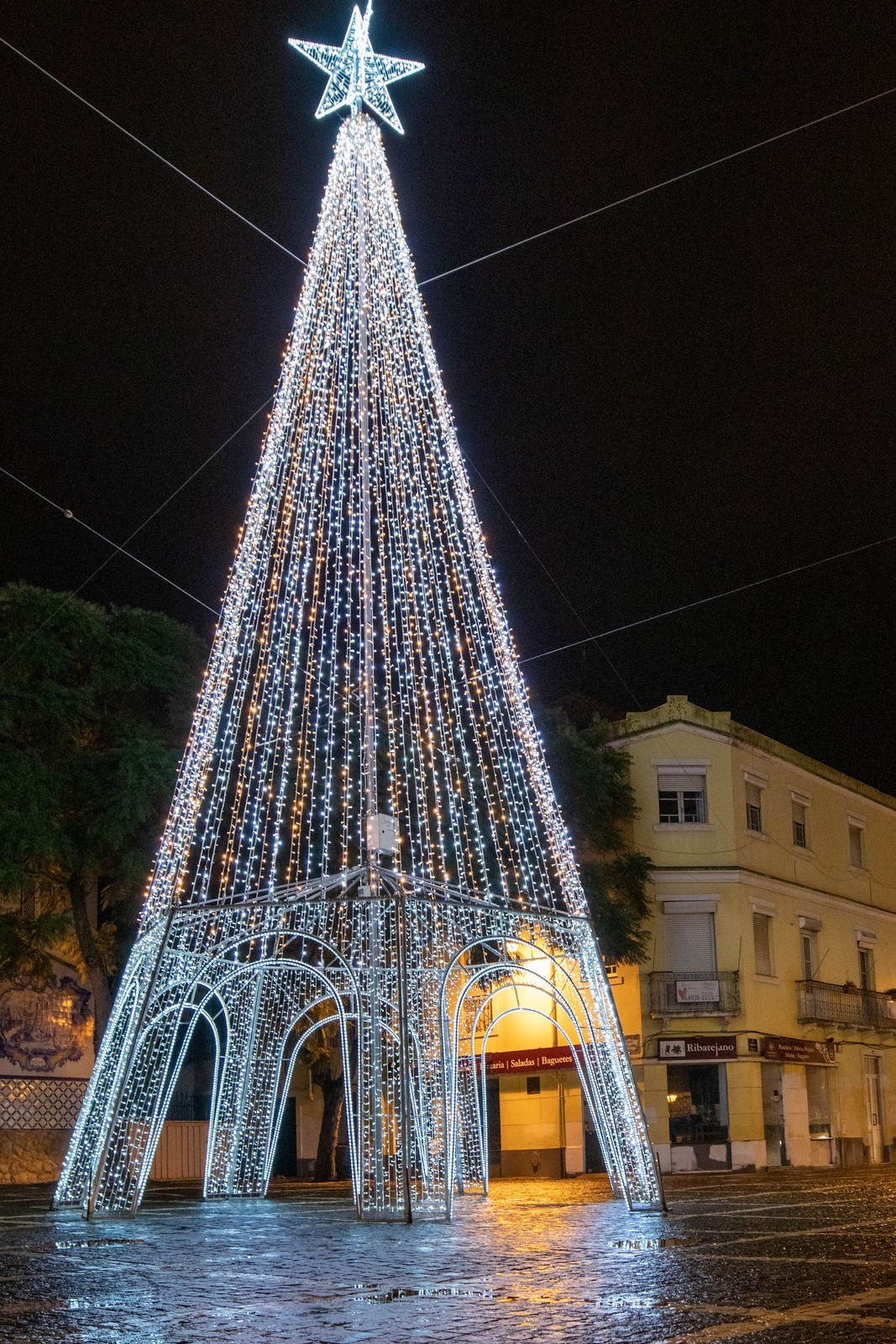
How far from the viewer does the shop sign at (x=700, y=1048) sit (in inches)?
1209

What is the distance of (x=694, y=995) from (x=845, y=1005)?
567cm

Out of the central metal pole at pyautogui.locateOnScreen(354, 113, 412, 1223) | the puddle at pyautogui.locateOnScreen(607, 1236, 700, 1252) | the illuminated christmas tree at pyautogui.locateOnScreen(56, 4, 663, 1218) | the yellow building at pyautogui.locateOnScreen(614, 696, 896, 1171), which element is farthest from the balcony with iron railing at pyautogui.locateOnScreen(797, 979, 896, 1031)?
the puddle at pyautogui.locateOnScreen(607, 1236, 700, 1252)

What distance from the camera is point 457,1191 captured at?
19.0m

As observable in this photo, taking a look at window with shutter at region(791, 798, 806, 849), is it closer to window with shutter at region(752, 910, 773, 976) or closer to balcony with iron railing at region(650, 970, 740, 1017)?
window with shutter at region(752, 910, 773, 976)

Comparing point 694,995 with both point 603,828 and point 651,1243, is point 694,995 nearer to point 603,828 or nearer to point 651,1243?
point 603,828

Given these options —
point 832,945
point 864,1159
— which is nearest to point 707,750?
point 832,945

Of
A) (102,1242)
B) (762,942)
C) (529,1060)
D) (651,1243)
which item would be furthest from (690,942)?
Answer: (102,1242)

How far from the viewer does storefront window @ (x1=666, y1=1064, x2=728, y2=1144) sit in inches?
1210

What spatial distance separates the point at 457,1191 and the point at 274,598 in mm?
8582

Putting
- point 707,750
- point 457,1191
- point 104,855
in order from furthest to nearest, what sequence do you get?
1. point 707,750
2. point 104,855
3. point 457,1191

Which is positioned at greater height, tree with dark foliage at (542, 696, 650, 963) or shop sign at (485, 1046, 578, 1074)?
tree with dark foliage at (542, 696, 650, 963)

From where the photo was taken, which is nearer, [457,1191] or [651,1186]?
[651,1186]

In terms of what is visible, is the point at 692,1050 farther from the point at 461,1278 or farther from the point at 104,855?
the point at 461,1278

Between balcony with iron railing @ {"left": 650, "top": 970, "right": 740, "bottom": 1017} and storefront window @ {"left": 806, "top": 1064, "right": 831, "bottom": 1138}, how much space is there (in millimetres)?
3564
